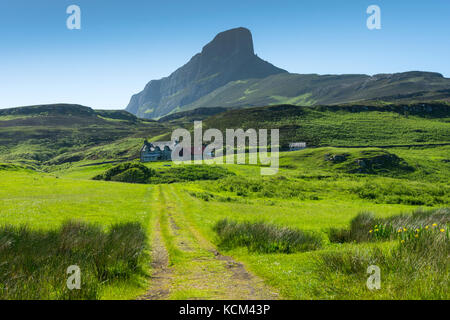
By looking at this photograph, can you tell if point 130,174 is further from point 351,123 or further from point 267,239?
point 351,123

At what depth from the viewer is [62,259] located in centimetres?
1088

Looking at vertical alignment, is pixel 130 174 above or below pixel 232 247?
below

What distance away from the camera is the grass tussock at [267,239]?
54.5 ft

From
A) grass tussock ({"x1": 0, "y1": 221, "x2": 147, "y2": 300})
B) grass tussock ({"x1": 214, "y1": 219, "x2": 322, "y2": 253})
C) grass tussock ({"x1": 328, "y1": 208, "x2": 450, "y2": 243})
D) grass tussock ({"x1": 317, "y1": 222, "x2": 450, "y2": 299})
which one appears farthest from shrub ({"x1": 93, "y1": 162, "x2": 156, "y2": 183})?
grass tussock ({"x1": 317, "y1": 222, "x2": 450, "y2": 299})

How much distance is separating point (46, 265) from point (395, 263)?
1136 centimetres

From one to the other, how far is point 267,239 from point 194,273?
5.84 m

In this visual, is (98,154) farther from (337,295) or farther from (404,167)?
(337,295)

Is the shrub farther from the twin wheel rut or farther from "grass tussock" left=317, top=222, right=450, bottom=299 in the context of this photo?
"grass tussock" left=317, top=222, right=450, bottom=299

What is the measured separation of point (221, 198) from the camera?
43.4 m

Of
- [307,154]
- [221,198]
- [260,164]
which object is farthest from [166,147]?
[221,198]

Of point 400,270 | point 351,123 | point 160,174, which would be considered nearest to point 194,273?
point 400,270

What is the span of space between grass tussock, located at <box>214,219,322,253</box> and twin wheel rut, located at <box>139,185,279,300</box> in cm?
136

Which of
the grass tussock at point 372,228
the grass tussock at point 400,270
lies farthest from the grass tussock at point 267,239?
the grass tussock at point 400,270
